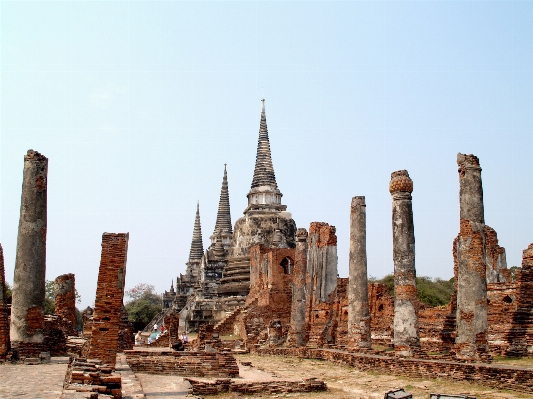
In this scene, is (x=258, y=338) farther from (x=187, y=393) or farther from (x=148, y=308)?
(x=148, y=308)

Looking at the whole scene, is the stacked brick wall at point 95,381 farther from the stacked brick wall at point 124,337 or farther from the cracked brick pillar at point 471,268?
the stacked brick wall at point 124,337

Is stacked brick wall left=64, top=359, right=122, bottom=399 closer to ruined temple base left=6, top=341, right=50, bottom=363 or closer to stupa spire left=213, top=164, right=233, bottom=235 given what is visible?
ruined temple base left=6, top=341, right=50, bottom=363

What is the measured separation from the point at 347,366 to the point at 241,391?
5.08 meters

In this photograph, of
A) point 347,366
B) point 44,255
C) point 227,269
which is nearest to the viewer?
point 44,255

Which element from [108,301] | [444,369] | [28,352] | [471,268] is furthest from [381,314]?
[108,301]

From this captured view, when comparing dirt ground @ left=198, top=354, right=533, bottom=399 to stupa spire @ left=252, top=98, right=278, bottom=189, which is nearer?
dirt ground @ left=198, top=354, right=533, bottom=399

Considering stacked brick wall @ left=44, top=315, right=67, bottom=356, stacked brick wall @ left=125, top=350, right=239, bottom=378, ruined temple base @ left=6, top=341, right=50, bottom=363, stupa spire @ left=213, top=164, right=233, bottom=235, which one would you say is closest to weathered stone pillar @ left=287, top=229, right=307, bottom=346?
stacked brick wall @ left=125, top=350, right=239, bottom=378

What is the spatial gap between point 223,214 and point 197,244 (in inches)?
312

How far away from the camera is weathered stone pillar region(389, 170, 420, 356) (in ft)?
53.3

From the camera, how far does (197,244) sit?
6612cm

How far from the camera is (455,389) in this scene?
11352mm

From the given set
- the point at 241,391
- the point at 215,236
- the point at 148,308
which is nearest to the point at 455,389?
the point at 241,391

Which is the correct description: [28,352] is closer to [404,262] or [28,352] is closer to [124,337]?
[124,337]

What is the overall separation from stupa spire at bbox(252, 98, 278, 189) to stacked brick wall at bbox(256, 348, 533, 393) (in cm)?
3140
